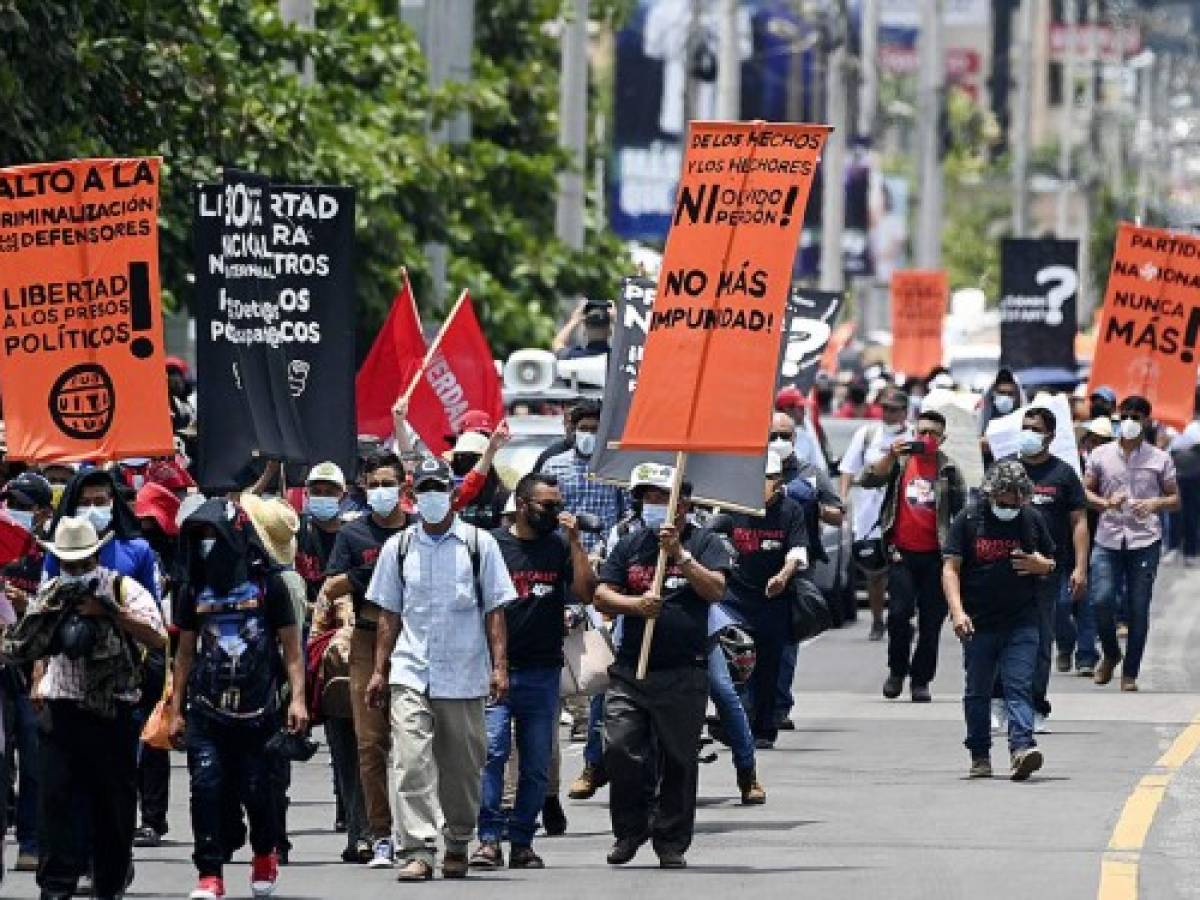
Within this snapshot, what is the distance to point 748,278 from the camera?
1591cm

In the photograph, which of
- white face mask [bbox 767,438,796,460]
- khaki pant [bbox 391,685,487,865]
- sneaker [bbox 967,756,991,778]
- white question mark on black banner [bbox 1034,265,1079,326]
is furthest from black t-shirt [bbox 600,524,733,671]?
white question mark on black banner [bbox 1034,265,1079,326]

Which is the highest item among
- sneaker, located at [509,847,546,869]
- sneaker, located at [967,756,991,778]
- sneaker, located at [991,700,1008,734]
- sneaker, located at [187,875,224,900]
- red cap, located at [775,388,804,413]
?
red cap, located at [775,388,804,413]

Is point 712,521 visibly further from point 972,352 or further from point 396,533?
point 972,352

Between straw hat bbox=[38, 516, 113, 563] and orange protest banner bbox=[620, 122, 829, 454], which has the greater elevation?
orange protest banner bbox=[620, 122, 829, 454]

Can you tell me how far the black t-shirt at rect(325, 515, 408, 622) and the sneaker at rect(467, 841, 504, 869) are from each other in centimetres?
101

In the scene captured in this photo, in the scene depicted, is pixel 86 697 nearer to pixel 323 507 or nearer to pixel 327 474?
pixel 327 474

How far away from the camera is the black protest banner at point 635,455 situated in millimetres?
16859

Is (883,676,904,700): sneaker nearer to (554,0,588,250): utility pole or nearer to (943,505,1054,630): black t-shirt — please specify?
(943,505,1054,630): black t-shirt

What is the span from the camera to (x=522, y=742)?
15.3m

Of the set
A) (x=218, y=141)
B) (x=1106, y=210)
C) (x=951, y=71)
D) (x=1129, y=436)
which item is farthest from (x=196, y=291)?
(x=951, y=71)

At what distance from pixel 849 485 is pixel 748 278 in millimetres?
11178

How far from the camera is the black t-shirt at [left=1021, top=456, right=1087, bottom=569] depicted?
21375mm

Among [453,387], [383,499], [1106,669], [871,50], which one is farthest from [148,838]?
[871,50]

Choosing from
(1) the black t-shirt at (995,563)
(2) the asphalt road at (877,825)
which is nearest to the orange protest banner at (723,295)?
(2) the asphalt road at (877,825)
